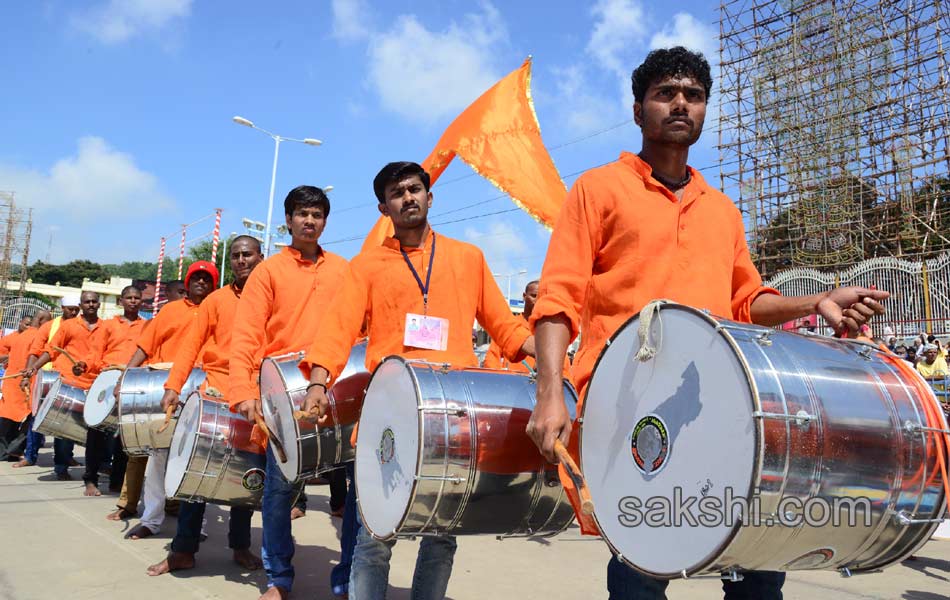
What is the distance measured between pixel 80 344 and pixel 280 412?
6336 millimetres

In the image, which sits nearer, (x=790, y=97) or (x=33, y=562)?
(x=33, y=562)

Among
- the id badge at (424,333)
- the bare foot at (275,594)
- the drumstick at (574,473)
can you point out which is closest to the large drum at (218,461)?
the bare foot at (275,594)

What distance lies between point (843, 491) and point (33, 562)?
5.09 m

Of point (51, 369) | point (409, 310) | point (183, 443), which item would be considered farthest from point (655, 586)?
point (51, 369)

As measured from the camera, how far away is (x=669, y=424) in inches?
70.3

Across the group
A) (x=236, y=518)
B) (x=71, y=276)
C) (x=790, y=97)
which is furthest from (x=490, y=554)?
(x=71, y=276)

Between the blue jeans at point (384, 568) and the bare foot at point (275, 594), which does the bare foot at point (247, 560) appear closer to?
the bare foot at point (275, 594)

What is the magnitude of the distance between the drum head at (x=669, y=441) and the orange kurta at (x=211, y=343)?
3407mm

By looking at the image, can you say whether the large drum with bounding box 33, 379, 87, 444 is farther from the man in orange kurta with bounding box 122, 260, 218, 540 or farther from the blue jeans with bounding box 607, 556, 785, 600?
the blue jeans with bounding box 607, 556, 785, 600

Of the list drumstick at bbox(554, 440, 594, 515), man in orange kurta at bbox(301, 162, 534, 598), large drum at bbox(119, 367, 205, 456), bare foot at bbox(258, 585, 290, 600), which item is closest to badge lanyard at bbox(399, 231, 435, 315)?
man in orange kurta at bbox(301, 162, 534, 598)

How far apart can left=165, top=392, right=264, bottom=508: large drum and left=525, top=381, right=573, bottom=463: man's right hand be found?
2662mm

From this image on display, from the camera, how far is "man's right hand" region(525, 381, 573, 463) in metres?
2.06

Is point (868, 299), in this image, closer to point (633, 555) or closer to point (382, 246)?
point (633, 555)

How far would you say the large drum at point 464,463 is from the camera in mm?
2527
